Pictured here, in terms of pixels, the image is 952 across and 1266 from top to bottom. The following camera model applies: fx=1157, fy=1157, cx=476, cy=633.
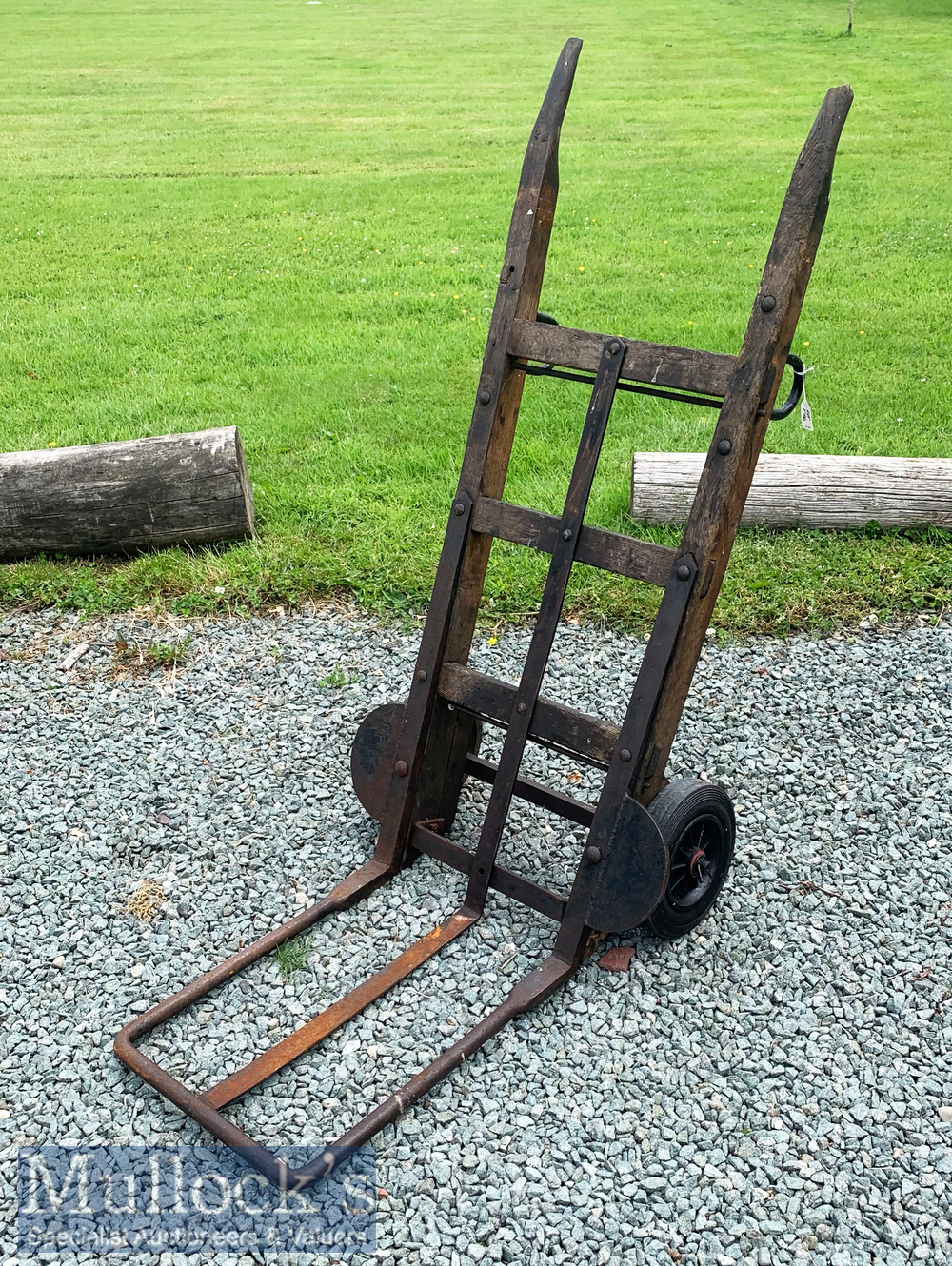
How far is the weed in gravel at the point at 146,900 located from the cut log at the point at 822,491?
10.8 feet

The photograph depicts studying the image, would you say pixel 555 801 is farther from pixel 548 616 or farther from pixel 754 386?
pixel 754 386

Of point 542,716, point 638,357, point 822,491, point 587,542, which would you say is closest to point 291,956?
point 542,716

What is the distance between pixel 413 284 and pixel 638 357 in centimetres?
761

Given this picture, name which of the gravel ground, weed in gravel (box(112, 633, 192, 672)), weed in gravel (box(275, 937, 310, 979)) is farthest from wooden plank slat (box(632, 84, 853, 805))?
weed in gravel (box(112, 633, 192, 672))

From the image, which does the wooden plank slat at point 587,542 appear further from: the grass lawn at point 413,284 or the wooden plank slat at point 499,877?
the grass lawn at point 413,284

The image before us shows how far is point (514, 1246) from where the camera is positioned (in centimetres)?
276

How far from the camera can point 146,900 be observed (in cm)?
384

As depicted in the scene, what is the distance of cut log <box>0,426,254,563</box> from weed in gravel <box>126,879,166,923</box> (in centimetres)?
251

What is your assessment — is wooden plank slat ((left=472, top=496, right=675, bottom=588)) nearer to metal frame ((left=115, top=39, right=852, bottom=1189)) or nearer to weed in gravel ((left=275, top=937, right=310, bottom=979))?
metal frame ((left=115, top=39, right=852, bottom=1189))

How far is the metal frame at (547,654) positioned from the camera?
3.07 metres

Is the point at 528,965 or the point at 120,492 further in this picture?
the point at 120,492

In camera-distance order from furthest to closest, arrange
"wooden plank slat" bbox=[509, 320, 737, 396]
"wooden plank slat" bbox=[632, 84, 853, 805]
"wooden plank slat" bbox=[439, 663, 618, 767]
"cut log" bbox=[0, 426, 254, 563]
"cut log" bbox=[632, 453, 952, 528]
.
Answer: "cut log" bbox=[632, 453, 952, 528] → "cut log" bbox=[0, 426, 254, 563] → "wooden plank slat" bbox=[439, 663, 618, 767] → "wooden plank slat" bbox=[509, 320, 737, 396] → "wooden plank slat" bbox=[632, 84, 853, 805]

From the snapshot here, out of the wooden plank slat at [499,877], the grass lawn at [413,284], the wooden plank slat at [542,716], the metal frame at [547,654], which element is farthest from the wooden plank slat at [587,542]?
the grass lawn at [413,284]

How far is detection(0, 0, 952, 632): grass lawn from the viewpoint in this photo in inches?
235
